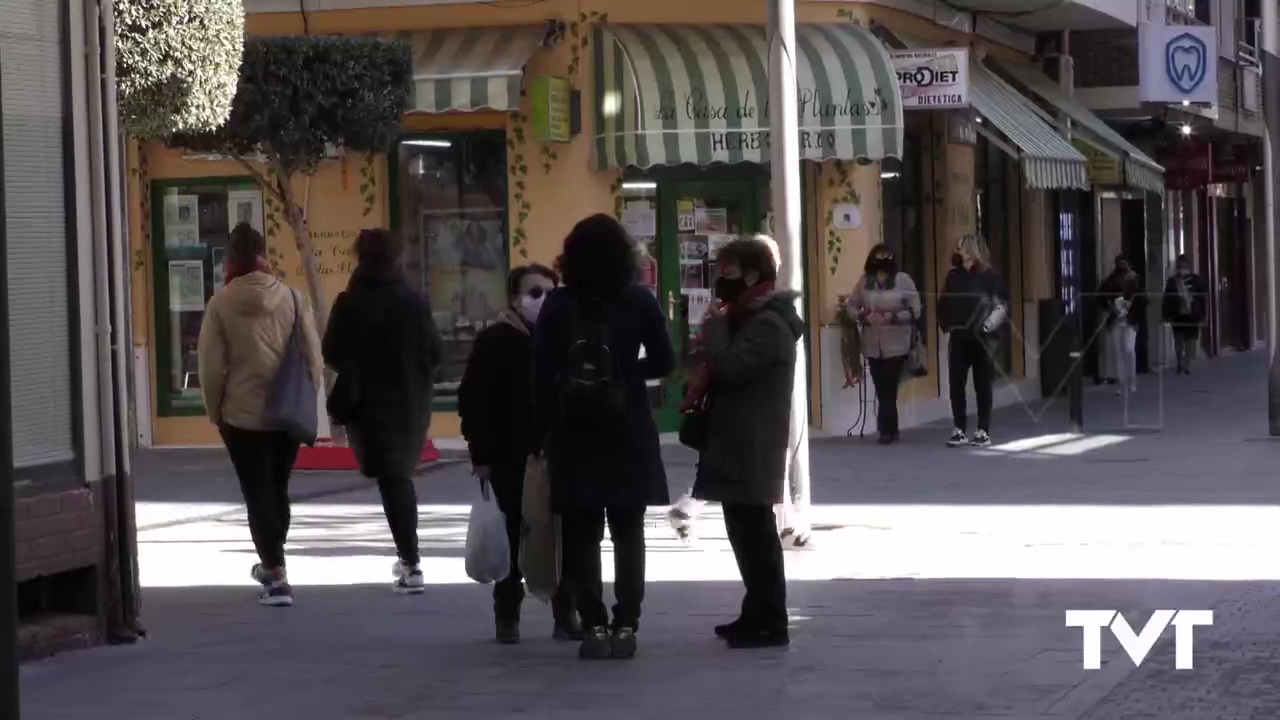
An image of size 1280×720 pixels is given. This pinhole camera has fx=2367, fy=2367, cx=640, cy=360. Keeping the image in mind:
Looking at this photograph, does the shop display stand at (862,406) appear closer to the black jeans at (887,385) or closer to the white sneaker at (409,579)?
the black jeans at (887,385)

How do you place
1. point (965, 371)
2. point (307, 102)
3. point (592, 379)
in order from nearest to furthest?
point (592, 379) < point (307, 102) < point (965, 371)

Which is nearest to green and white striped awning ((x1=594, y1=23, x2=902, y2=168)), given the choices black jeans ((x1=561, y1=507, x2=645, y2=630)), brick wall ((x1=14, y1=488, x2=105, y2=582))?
brick wall ((x1=14, y1=488, x2=105, y2=582))

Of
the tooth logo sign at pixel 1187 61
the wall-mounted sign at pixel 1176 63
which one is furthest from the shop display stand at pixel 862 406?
the tooth logo sign at pixel 1187 61

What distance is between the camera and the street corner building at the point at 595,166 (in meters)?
20.2

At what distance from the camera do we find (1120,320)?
88.9 ft

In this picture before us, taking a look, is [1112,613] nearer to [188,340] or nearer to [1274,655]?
[1274,655]

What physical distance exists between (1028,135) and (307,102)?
8292mm

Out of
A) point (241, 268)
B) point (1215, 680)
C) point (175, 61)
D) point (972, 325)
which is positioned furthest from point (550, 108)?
point (1215, 680)

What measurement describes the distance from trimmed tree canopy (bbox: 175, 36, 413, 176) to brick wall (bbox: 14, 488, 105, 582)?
7948mm

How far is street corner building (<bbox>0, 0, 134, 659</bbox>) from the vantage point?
371 inches

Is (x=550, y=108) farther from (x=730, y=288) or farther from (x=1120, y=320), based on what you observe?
(x=730, y=288)

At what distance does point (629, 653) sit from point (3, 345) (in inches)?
183

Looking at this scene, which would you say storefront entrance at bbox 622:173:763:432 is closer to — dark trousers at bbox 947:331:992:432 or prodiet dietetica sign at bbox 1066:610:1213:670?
dark trousers at bbox 947:331:992:432

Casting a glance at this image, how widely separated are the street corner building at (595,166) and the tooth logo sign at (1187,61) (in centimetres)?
353
